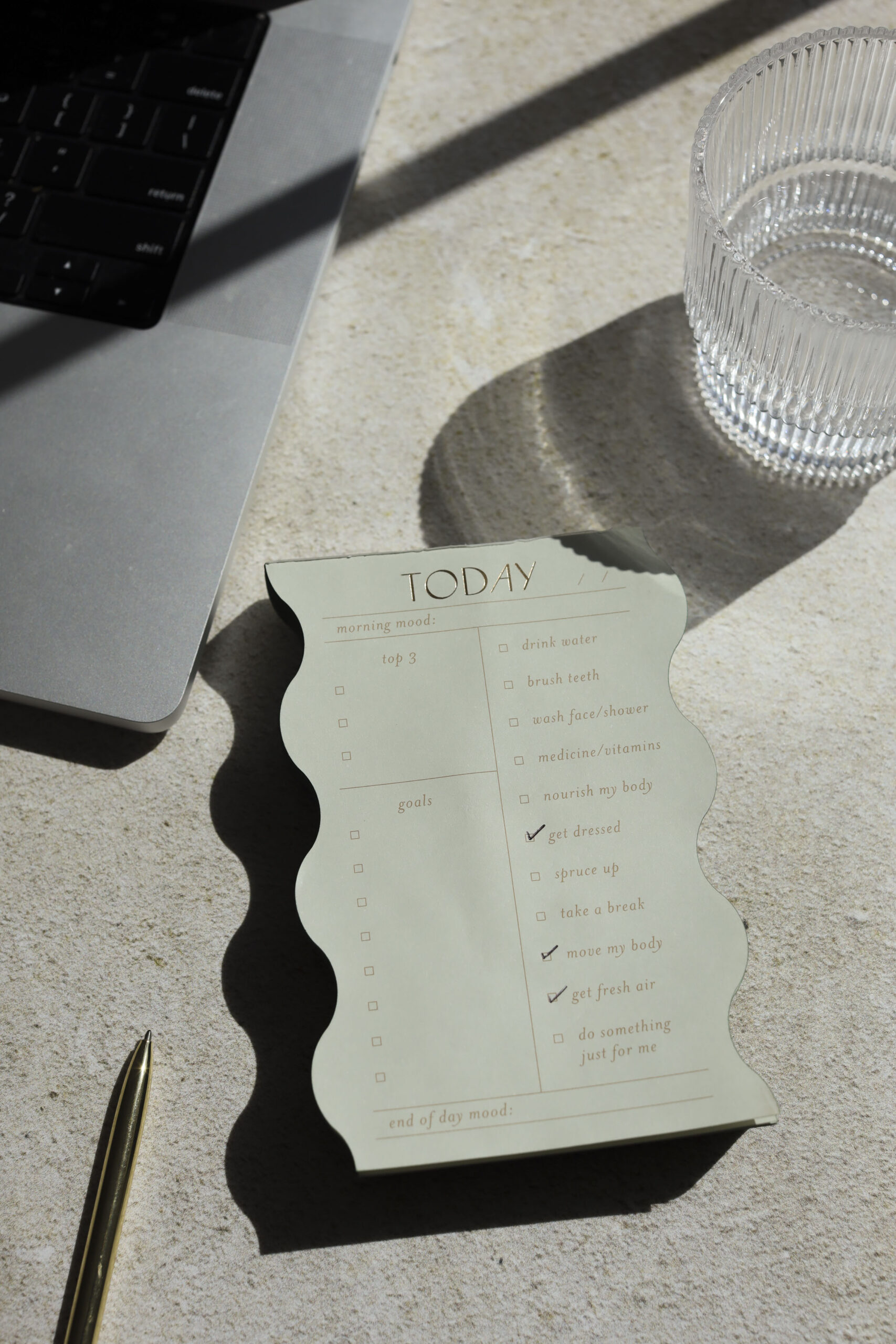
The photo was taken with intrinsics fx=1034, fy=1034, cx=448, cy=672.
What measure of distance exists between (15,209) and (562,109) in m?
0.24

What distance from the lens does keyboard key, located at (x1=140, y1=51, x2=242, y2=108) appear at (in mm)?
408

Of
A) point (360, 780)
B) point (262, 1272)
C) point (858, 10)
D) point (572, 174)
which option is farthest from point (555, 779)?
point (858, 10)

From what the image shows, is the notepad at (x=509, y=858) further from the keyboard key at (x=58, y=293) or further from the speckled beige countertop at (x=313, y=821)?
the keyboard key at (x=58, y=293)

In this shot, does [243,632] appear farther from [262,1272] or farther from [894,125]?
[894,125]

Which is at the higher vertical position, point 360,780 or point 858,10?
point 858,10

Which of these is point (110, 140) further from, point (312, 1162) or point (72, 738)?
point (312, 1162)

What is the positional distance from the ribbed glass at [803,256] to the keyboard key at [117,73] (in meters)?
0.22

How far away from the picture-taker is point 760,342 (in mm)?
347

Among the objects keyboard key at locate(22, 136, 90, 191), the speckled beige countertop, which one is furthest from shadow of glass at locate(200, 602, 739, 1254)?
keyboard key at locate(22, 136, 90, 191)

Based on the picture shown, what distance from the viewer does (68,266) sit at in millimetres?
386

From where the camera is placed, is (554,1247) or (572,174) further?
(572,174)

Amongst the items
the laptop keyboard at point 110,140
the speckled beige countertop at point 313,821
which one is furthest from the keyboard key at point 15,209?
the speckled beige countertop at point 313,821

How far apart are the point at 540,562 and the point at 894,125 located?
23cm

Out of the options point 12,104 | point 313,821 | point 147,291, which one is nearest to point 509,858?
point 313,821
